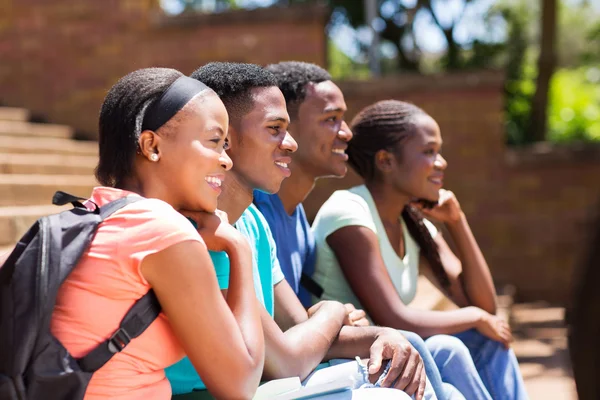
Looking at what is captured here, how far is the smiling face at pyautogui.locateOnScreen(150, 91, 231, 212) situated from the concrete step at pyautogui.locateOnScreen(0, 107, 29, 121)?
5999mm

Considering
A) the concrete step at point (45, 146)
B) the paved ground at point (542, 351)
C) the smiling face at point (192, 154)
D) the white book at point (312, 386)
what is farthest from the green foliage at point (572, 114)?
the smiling face at point (192, 154)

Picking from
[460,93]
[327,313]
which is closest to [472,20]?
[460,93]

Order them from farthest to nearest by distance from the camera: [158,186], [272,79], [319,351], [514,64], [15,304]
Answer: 1. [514,64]
2. [272,79]
3. [319,351]
4. [158,186]
5. [15,304]

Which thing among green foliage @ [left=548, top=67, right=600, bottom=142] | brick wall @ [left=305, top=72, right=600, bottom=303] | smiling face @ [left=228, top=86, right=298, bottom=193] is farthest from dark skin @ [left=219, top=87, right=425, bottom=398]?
green foliage @ [left=548, top=67, right=600, bottom=142]

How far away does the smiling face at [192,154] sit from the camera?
2.09 meters

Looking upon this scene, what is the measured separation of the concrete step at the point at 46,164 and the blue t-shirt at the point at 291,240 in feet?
10.3

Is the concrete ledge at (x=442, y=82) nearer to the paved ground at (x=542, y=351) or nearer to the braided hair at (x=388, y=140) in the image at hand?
the paved ground at (x=542, y=351)

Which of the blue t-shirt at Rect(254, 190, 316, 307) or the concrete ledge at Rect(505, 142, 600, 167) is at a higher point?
the blue t-shirt at Rect(254, 190, 316, 307)

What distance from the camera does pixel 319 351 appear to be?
8.07ft

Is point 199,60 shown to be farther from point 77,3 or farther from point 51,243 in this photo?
point 51,243

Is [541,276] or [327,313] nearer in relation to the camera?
[327,313]

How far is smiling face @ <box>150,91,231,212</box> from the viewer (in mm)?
2092

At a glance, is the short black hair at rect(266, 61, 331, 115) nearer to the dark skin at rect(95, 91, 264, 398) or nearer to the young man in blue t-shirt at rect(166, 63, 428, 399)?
the young man in blue t-shirt at rect(166, 63, 428, 399)

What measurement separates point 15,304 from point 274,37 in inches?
258
